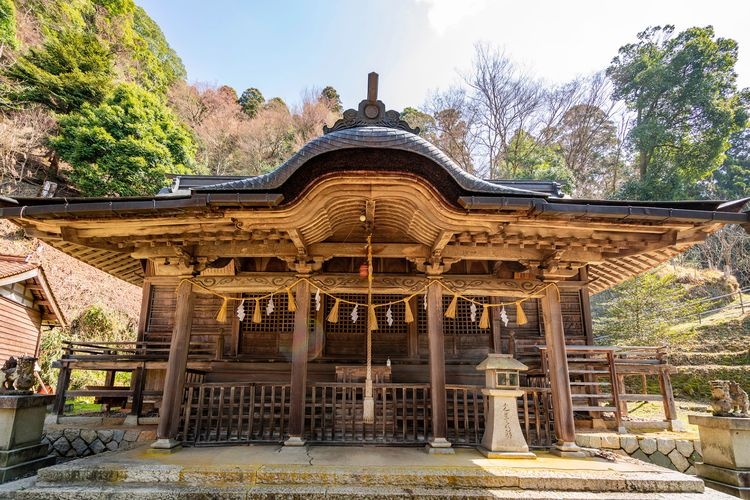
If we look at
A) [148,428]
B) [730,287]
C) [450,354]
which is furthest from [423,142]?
[730,287]

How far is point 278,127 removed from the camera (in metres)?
36.9

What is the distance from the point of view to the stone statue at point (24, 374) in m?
6.27

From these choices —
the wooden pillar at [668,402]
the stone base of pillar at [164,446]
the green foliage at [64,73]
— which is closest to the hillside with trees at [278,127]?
the green foliage at [64,73]

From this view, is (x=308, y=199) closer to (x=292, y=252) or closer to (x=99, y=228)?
(x=292, y=252)

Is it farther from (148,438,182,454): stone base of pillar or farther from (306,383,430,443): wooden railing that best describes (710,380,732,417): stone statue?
(148,438,182,454): stone base of pillar

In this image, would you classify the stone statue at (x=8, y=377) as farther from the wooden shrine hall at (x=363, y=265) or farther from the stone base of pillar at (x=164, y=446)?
the stone base of pillar at (x=164, y=446)

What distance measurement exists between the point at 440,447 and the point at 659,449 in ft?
17.3

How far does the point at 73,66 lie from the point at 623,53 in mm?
39230

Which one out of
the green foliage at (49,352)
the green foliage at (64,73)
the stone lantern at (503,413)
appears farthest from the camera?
the green foliage at (64,73)

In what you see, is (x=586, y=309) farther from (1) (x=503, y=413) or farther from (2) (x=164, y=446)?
(2) (x=164, y=446)

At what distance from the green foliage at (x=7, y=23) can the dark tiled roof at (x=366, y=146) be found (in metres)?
27.5

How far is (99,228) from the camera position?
21.2 feet

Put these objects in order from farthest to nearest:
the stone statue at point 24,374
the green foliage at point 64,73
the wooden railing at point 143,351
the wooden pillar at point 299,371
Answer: the green foliage at point 64,73
the wooden railing at point 143,351
the wooden pillar at point 299,371
the stone statue at point 24,374

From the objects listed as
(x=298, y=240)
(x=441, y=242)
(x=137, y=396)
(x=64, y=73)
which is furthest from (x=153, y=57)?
(x=441, y=242)
